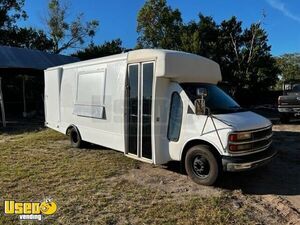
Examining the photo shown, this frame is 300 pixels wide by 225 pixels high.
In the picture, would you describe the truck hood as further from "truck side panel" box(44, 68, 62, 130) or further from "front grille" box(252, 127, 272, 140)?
"truck side panel" box(44, 68, 62, 130)

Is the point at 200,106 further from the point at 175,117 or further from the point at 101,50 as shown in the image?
the point at 101,50

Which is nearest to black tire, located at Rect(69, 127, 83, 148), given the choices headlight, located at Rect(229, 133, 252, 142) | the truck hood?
the truck hood

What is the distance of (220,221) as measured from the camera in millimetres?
4621

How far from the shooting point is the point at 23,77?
22812mm

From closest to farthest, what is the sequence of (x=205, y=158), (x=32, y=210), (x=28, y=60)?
1. (x=32, y=210)
2. (x=205, y=158)
3. (x=28, y=60)

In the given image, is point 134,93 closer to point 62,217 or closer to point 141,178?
point 141,178

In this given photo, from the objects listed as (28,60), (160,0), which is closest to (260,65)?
(160,0)

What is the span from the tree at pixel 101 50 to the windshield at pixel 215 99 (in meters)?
22.4

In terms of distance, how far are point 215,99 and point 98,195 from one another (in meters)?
3.10

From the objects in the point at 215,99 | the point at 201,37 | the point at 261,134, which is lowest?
the point at 261,134

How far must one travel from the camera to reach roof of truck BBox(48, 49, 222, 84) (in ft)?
21.5

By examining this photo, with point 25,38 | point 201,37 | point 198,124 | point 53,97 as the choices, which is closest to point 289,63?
point 201,37

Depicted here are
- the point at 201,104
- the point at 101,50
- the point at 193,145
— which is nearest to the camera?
the point at 201,104

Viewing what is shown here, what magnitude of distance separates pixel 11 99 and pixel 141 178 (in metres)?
19.2
